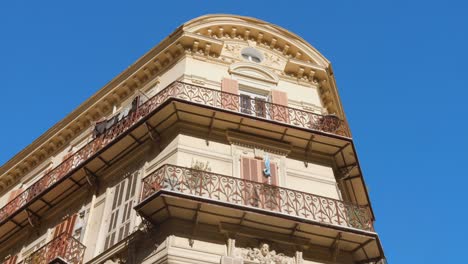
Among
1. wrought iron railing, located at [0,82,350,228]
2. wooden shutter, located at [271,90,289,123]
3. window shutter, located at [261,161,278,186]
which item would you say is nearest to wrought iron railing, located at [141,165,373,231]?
window shutter, located at [261,161,278,186]

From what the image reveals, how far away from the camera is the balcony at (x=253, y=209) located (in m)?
12.4

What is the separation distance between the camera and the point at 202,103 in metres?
15.5

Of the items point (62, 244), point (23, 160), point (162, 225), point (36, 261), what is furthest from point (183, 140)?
point (23, 160)

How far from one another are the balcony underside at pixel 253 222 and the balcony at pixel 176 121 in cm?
342

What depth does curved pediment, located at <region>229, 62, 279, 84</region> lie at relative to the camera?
18.0 m

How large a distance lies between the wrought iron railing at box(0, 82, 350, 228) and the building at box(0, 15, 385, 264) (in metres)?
0.05

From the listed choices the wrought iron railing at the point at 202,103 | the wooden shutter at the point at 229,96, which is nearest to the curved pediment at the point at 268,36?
the wooden shutter at the point at 229,96

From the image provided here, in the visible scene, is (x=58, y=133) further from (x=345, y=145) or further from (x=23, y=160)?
(x=345, y=145)

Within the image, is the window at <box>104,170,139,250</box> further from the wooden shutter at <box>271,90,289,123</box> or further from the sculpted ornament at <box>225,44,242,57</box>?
the sculpted ornament at <box>225,44,242,57</box>

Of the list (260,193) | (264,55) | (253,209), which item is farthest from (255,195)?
(264,55)

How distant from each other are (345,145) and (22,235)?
1118cm

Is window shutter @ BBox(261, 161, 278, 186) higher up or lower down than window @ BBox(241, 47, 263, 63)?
lower down

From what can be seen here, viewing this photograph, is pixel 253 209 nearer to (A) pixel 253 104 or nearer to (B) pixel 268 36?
(A) pixel 253 104

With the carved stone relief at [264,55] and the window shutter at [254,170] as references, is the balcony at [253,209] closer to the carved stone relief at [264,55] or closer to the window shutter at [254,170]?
the window shutter at [254,170]
